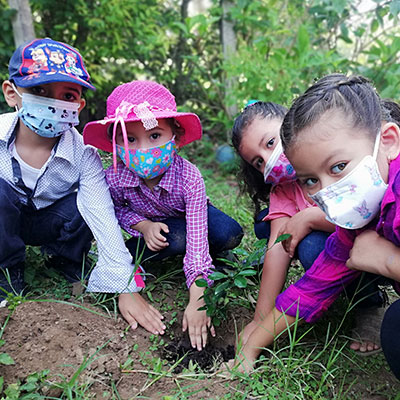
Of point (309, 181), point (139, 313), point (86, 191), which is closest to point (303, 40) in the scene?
point (86, 191)

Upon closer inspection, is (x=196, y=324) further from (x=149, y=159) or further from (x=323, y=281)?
(x=149, y=159)

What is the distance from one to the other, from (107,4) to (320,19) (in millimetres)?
2254

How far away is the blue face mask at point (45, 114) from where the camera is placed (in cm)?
190

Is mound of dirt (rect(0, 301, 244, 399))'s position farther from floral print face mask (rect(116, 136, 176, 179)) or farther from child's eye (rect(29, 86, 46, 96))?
child's eye (rect(29, 86, 46, 96))

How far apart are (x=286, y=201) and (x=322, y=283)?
1.82 ft

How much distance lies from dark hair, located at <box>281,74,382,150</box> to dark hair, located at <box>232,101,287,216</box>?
1.93 ft


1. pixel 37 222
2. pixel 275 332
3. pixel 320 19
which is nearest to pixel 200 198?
pixel 275 332

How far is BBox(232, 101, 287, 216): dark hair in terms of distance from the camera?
198 cm

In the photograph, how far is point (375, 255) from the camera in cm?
133

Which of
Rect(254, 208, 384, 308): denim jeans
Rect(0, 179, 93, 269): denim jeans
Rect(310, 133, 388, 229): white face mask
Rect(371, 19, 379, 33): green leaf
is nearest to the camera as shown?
Rect(310, 133, 388, 229): white face mask

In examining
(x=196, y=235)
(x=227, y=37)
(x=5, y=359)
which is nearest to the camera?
(x=5, y=359)

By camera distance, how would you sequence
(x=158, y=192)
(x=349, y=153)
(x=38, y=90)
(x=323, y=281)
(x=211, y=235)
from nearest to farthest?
(x=349, y=153) < (x=323, y=281) < (x=38, y=90) < (x=158, y=192) < (x=211, y=235)

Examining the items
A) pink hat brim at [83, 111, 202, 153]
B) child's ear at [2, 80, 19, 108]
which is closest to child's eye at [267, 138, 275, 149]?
pink hat brim at [83, 111, 202, 153]

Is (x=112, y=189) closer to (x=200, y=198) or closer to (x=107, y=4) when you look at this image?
(x=200, y=198)
